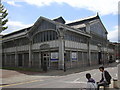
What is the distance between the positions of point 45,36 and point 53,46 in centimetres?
365

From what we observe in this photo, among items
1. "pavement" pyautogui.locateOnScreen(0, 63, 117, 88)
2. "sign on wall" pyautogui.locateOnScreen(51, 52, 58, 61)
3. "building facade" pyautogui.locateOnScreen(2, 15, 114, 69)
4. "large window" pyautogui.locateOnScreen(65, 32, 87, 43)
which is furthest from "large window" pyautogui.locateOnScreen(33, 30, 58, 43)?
"pavement" pyautogui.locateOnScreen(0, 63, 117, 88)

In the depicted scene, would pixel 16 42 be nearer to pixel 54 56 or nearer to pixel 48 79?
pixel 54 56

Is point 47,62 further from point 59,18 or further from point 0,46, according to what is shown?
point 0,46

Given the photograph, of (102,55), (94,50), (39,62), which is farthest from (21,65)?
(102,55)

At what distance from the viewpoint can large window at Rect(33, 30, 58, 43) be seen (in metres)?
28.6

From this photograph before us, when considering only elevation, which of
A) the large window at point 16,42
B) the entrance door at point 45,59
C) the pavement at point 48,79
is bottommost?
the pavement at point 48,79

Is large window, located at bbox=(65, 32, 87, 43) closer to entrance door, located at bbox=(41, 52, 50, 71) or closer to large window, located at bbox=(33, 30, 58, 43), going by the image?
large window, located at bbox=(33, 30, 58, 43)

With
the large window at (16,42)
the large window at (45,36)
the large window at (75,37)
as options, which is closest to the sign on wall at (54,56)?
the large window at (45,36)

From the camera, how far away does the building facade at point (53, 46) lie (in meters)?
27.5

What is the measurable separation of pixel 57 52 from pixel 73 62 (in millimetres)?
4960

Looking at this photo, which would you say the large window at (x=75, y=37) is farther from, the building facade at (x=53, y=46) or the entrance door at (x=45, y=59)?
the entrance door at (x=45, y=59)

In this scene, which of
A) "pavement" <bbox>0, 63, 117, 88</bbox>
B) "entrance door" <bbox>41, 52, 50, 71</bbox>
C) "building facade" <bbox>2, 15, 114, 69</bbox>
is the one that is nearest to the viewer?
"pavement" <bbox>0, 63, 117, 88</bbox>

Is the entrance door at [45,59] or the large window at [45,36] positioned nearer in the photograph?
the large window at [45,36]

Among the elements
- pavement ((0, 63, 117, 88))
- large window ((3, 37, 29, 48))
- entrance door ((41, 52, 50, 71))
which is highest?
large window ((3, 37, 29, 48))
